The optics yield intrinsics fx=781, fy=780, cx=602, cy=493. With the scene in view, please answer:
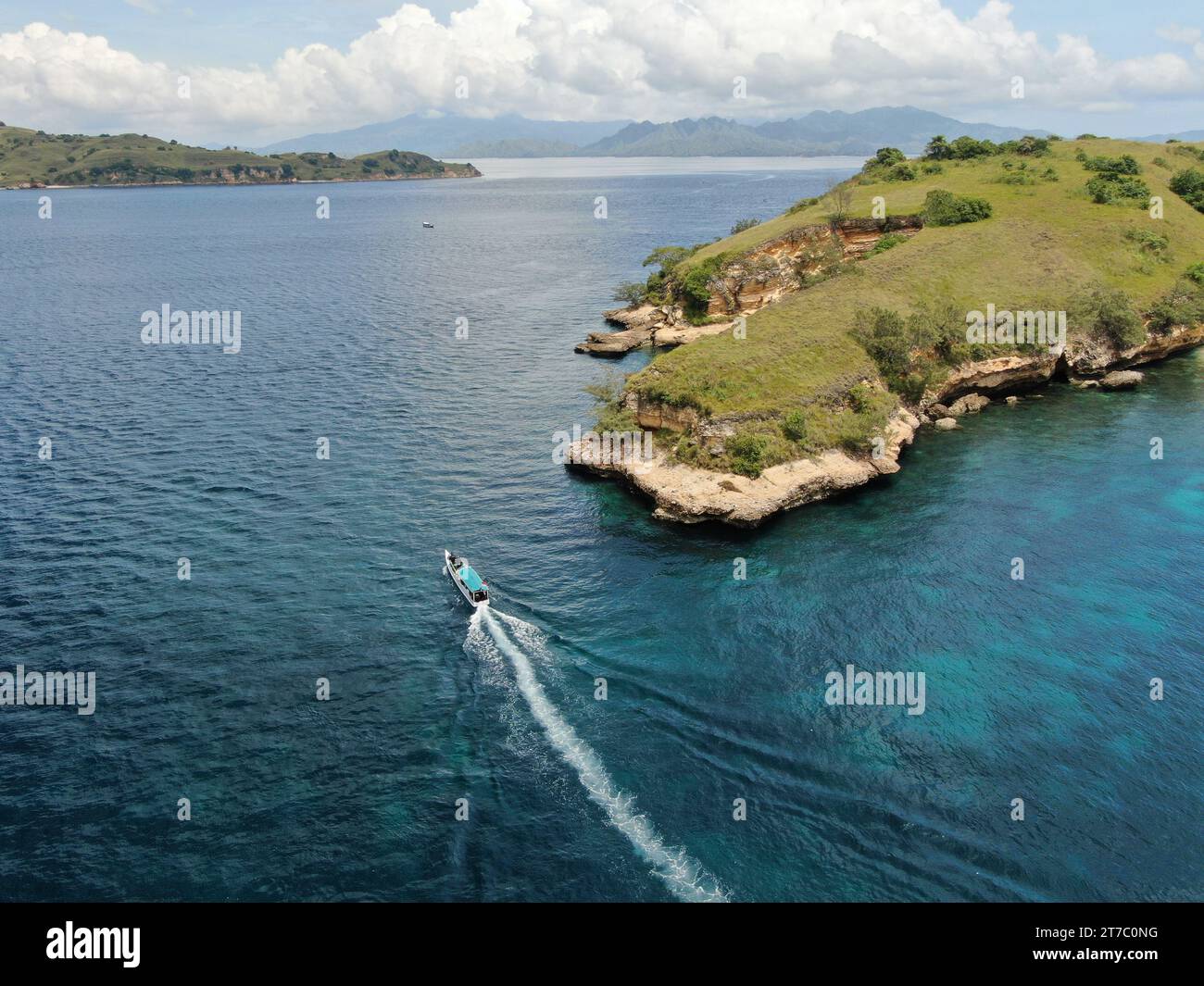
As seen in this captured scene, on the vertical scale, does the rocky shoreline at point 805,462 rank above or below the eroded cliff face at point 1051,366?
below

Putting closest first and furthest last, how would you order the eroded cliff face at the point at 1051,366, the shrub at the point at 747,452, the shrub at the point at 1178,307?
the shrub at the point at 747,452, the eroded cliff face at the point at 1051,366, the shrub at the point at 1178,307

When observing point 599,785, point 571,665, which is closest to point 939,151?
point 571,665

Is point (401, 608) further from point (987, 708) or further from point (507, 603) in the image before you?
point (987, 708)

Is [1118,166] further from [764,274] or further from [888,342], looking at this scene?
[888,342]

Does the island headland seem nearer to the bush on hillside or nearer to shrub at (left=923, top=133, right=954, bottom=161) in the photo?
the bush on hillside

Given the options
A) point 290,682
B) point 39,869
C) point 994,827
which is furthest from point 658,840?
point 39,869

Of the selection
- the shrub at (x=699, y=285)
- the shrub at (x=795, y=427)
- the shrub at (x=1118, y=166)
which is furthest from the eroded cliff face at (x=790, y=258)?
the shrub at (x=795, y=427)

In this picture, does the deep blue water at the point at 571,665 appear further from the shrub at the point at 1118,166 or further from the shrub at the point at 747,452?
the shrub at the point at 1118,166

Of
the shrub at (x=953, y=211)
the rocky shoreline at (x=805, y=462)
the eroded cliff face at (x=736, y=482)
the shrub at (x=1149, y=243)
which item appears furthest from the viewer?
the shrub at (x=953, y=211)
